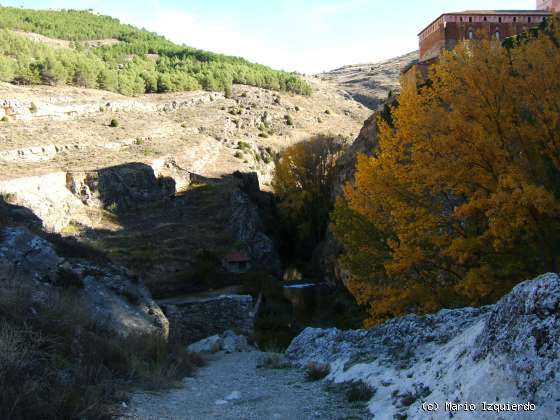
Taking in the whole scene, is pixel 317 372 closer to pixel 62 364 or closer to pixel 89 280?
pixel 62 364

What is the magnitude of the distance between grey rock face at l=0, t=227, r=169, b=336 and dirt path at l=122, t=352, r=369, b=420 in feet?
12.7

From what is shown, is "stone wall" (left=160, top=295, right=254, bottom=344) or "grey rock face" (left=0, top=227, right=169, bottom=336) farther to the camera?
"stone wall" (left=160, top=295, right=254, bottom=344)

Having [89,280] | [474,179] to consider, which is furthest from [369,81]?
[89,280]

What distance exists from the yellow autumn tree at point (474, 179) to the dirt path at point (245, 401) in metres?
5.99

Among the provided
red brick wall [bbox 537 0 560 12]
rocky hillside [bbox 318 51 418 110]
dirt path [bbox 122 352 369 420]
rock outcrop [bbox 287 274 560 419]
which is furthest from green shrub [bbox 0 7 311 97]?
rock outcrop [bbox 287 274 560 419]

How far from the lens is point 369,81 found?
134m

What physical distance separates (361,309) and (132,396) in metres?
26.0

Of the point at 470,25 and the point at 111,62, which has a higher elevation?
the point at 111,62

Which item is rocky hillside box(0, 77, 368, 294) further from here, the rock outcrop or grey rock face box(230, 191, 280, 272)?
the rock outcrop

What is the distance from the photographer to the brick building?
130 feet

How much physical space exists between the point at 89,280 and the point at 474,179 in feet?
37.1

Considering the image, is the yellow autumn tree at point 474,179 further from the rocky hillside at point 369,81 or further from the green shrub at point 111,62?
the rocky hillside at point 369,81

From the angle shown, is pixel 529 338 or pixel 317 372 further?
pixel 317 372

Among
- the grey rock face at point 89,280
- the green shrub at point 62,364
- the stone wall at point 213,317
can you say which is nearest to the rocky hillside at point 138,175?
the stone wall at point 213,317
